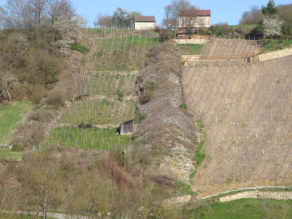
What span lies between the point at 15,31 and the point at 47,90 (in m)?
15.1

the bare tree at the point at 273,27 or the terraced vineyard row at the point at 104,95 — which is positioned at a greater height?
the bare tree at the point at 273,27

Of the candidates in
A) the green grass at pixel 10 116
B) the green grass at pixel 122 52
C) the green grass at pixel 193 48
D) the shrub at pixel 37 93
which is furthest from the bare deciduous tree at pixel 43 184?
the green grass at pixel 193 48

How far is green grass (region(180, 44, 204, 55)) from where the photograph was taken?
6425 centimetres

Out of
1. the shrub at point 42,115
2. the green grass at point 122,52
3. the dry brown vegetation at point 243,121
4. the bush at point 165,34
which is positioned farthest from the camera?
the bush at point 165,34

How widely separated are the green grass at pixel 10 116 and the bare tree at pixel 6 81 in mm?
2279

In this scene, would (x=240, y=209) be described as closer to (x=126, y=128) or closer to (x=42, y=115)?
(x=126, y=128)

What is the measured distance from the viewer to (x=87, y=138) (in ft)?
145

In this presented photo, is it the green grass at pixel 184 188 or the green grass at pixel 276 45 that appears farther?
the green grass at pixel 276 45

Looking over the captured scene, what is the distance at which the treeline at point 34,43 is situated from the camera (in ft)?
182

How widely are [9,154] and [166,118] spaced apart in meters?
17.3

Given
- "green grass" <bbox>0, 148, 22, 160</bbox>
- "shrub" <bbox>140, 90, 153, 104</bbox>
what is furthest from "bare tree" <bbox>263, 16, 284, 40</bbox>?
"green grass" <bbox>0, 148, 22, 160</bbox>

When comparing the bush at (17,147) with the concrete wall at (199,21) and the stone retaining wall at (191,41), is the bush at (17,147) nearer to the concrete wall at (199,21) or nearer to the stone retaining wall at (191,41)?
the stone retaining wall at (191,41)

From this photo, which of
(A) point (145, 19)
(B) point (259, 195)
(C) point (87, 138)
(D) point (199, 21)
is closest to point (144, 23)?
(A) point (145, 19)

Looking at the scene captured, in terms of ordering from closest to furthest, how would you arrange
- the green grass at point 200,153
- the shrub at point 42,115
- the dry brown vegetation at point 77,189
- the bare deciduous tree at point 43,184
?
the dry brown vegetation at point 77,189 < the bare deciduous tree at point 43,184 < the green grass at point 200,153 < the shrub at point 42,115
